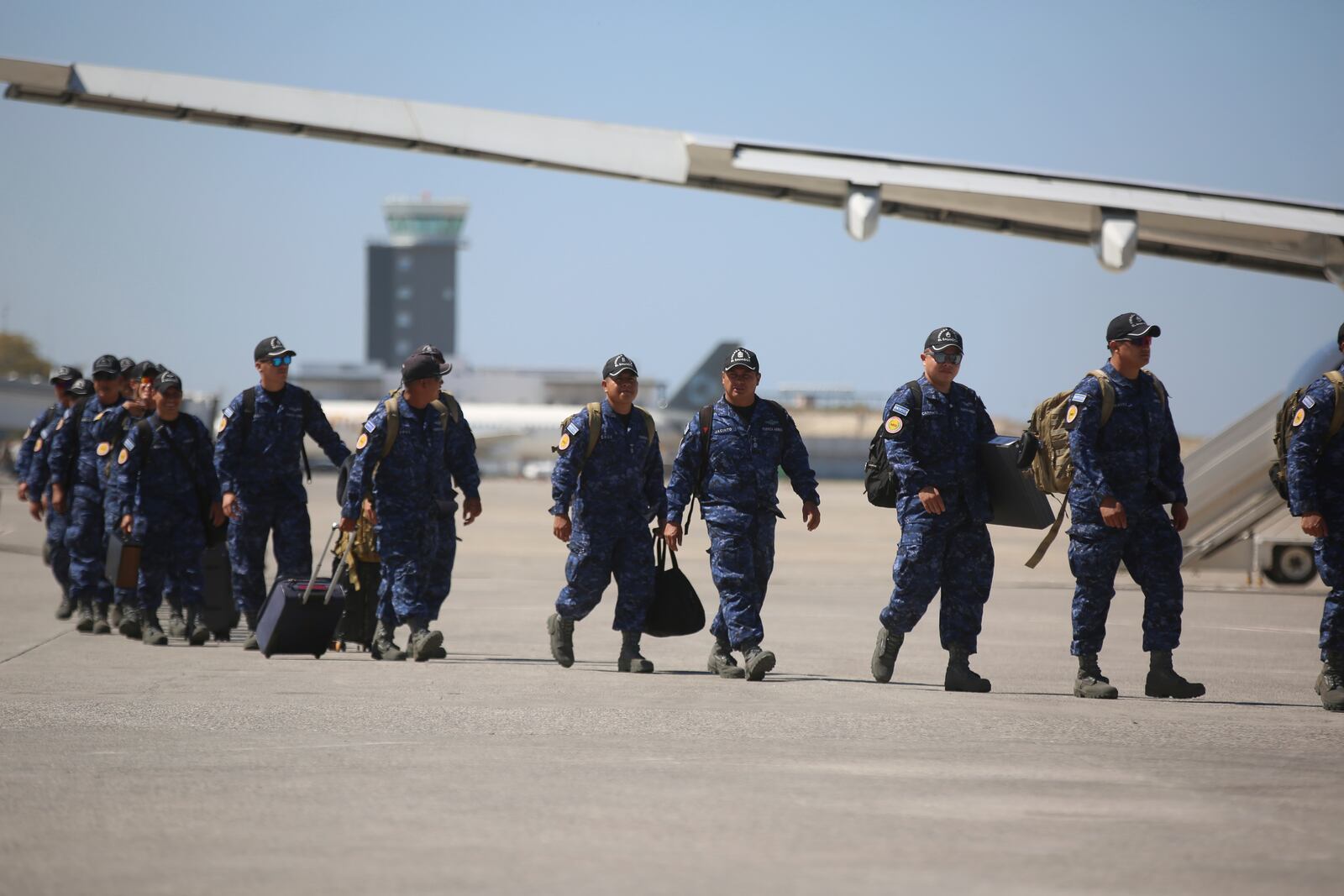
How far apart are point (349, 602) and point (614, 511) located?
2.09m

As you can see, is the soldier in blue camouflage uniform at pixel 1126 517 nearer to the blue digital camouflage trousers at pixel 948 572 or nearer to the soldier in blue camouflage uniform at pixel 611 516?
the blue digital camouflage trousers at pixel 948 572

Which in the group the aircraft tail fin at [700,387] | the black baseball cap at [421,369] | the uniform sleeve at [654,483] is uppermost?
the black baseball cap at [421,369]

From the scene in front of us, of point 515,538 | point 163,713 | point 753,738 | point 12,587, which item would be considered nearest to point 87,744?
point 163,713

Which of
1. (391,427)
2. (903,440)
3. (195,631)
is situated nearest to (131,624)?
(195,631)

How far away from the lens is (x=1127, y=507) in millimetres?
8297

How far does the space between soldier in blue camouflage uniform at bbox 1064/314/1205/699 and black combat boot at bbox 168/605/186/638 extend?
647 cm

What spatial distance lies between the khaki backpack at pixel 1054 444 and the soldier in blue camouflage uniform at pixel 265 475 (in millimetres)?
4608

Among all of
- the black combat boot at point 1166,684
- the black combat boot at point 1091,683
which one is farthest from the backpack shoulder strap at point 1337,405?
the black combat boot at point 1091,683

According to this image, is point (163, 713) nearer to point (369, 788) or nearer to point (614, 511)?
point (369, 788)

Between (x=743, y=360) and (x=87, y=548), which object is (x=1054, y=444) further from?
(x=87, y=548)

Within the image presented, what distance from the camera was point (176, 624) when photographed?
37.8 feet

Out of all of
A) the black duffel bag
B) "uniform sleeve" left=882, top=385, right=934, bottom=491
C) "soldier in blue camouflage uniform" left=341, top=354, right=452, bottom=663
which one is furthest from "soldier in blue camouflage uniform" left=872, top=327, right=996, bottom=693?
"soldier in blue camouflage uniform" left=341, top=354, right=452, bottom=663

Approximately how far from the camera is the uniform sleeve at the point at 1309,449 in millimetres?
8023

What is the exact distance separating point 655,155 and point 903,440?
184 inches
